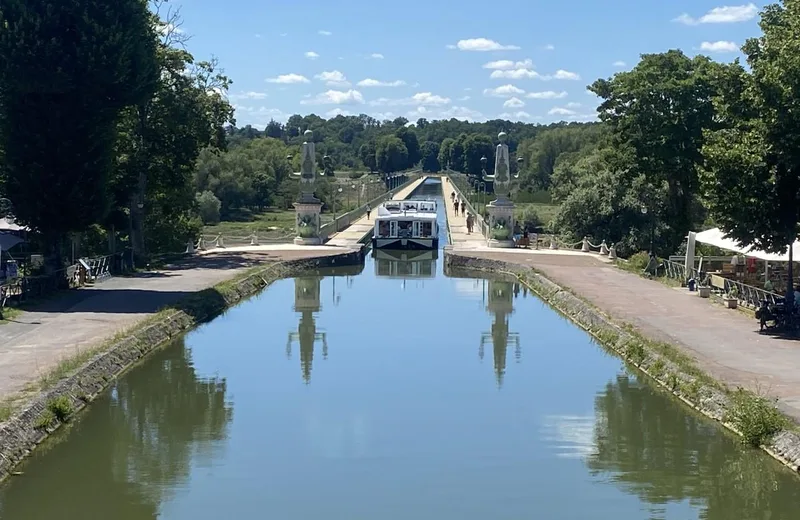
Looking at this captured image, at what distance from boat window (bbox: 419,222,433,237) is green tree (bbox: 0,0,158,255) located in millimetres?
28486

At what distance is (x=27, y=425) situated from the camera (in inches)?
654

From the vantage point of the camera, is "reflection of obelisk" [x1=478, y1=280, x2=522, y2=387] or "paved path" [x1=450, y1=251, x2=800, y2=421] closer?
"paved path" [x1=450, y1=251, x2=800, y2=421]

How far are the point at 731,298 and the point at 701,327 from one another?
4.51 m

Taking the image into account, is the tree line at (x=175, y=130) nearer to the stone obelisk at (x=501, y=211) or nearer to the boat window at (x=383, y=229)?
the stone obelisk at (x=501, y=211)

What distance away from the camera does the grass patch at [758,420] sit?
55.1 ft

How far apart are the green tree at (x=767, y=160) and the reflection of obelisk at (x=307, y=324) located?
10.7 metres

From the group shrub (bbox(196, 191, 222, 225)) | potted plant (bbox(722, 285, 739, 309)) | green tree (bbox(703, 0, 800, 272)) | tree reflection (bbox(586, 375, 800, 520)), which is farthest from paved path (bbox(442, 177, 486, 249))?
tree reflection (bbox(586, 375, 800, 520))

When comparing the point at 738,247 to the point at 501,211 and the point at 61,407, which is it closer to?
the point at 61,407

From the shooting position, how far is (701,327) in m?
27.0

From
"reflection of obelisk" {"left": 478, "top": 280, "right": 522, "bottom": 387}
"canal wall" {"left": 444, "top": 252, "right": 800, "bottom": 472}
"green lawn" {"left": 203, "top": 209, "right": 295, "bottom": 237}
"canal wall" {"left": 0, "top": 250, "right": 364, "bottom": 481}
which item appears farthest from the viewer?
"green lawn" {"left": 203, "top": 209, "right": 295, "bottom": 237}

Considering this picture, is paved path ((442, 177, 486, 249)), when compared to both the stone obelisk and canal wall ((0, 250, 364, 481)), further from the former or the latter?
canal wall ((0, 250, 364, 481))

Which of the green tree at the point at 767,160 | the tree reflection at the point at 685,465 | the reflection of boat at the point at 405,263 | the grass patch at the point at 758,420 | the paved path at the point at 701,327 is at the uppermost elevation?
the green tree at the point at 767,160

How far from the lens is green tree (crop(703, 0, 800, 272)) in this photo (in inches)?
995

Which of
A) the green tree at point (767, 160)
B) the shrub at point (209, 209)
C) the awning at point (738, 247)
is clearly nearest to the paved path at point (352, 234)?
the shrub at point (209, 209)
